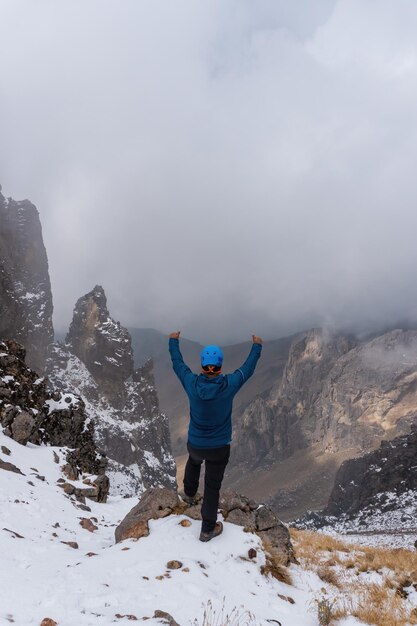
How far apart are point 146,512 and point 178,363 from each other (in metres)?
3.49

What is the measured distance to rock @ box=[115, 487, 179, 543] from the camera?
8.80m

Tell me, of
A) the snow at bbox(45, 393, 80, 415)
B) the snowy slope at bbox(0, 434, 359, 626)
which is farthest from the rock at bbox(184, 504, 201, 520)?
the snow at bbox(45, 393, 80, 415)

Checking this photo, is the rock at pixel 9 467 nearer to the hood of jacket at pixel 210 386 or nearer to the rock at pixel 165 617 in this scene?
the hood of jacket at pixel 210 386

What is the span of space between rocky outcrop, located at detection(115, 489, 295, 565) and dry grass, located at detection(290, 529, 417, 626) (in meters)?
0.74

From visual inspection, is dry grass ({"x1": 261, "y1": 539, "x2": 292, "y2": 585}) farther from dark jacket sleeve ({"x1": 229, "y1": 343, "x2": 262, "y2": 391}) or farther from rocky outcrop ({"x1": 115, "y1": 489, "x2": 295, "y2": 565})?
dark jacket sleeve ({"x1": 229, "y1": 343, "x2": 262, "y2": 391})

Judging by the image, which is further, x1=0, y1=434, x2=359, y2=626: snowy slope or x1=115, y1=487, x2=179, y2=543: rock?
x1=115, y1=487, x2=179, y2=543: rock

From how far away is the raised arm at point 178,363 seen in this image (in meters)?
7.96

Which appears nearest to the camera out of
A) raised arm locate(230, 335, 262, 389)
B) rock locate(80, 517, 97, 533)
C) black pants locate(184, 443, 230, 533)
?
raised arm locate(230, 335, 262, 389)

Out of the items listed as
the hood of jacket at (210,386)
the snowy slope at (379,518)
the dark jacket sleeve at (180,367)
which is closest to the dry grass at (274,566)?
the hood of jacket at (210,386)

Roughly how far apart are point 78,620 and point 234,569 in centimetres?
307

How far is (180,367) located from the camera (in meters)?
8.26

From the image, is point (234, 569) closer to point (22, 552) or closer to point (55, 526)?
point (22, 552)

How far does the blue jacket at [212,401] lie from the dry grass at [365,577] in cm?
319

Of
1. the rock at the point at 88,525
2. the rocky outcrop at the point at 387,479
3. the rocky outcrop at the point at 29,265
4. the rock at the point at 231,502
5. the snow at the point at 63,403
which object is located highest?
the rocky outcrop at the point at 29,265
